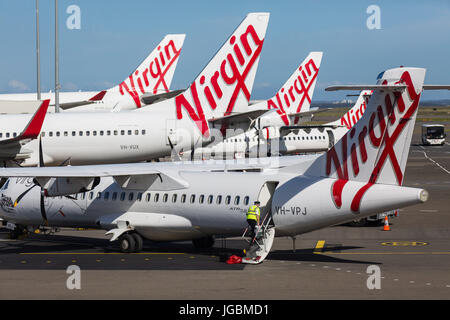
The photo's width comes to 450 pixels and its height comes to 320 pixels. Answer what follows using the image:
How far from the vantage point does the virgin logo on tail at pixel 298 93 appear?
249ft

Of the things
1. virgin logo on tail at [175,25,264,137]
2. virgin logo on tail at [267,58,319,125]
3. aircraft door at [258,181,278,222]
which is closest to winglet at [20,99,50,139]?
virgin logo on tail at [175,25,264,137]

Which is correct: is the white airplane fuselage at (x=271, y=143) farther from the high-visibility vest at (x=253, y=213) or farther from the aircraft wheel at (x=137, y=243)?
the high-visibility vest at (x=253, y=213)

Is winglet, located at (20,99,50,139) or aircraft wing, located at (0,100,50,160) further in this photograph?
winglet, located at (20,99,50,139)

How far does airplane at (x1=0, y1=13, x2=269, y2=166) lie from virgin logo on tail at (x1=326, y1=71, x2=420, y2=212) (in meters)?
17.7

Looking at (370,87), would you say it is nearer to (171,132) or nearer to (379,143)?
(379,143)

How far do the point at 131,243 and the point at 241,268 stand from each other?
18.1 ft

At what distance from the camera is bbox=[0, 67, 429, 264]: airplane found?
80.4ft

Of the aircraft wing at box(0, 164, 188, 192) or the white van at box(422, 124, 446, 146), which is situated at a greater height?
the white van at box(422, 124, 446, 146)

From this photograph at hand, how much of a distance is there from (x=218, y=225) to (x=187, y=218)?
143 cm

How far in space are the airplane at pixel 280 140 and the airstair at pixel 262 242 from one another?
34720mm

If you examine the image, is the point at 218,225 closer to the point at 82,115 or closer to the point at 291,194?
the point at 291,194

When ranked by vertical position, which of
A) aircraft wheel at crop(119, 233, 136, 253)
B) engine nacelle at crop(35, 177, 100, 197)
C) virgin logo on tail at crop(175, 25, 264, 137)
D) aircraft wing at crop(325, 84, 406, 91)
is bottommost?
aircraft wheel at crop(119, 233, 136, 253)

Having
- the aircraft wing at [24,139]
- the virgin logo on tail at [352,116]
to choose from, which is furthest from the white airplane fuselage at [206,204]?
the virgin logo on tail at [352,116]

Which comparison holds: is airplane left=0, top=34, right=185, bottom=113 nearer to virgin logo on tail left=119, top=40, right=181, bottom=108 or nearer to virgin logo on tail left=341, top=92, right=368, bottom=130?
virgin logo on tail left=119, top=40, right=181, bottom=108
